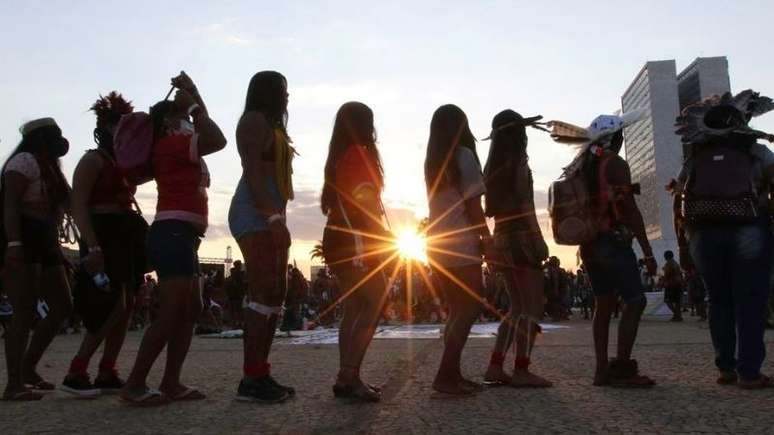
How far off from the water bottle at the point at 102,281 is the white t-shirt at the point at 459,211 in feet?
6.61

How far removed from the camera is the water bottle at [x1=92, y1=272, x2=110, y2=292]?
4.64m

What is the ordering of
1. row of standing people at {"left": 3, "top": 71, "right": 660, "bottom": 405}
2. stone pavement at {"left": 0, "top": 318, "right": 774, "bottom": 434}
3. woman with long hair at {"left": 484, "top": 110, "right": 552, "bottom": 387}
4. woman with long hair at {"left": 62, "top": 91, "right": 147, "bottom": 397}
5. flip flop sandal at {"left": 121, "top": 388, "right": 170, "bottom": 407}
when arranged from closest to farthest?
stone pavement at {"left": 0, "top": 318, "right": 774, "bottom": 434}
flip flop sandal at {"left": 121, "top": 388, "right": 170, "bottom": 407}
row of standing people at {"left": 3, "top": 71, "right": 660, "bottom": 405}
woman with long hair at {"left": 62, "top": 91, "right": 147, "bottom": 397}
woman with long hair at {"left": 484, "top": 110, "right": 552, "bottom": 387}

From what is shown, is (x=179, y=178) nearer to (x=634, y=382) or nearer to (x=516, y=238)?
(x=516, y=238)

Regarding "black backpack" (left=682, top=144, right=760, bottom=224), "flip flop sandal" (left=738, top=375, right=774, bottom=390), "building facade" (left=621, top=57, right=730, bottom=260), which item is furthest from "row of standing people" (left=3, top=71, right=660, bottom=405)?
"building facade" (left=621, top=57, right=730, bottom=260)

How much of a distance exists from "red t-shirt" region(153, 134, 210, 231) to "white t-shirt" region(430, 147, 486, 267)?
147 cm

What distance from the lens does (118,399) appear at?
4.58 m

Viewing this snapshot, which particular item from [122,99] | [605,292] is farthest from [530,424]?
[122,99]

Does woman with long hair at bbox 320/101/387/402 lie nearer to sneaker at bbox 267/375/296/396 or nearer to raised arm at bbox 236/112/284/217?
sneaker at bbox 267/375/296/396

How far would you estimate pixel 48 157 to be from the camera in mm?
5215

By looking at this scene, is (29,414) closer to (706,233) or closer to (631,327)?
(631,327)

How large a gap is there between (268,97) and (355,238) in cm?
101

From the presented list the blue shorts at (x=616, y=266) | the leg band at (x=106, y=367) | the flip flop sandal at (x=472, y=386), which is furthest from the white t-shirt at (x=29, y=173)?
the blue shorts at (x=616, y=266)

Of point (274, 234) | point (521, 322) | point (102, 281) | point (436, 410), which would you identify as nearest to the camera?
point (436, 410)

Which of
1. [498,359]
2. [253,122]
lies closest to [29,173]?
[253,122]
